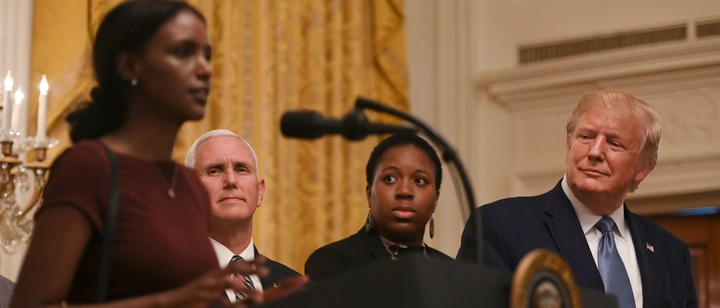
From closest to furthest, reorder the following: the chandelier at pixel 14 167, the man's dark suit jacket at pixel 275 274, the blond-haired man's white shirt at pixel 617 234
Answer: the man's dark suit jacket at pixel 275 274 < the blond-haired man's white shirt at pixel 617 234 < the chandelier at pixel 14 167

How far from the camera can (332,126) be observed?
212cm

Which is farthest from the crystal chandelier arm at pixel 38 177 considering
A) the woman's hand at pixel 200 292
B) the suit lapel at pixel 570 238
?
the woman's hand at pixel 200 292

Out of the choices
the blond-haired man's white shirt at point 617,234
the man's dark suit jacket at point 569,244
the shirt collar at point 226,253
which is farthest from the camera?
the blond-haired man's white shirt at point 617,234

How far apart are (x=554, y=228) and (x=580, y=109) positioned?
0.50 metres

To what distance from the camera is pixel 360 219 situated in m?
6.44

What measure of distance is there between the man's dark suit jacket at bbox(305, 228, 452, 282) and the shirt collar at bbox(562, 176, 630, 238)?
2.01 feet

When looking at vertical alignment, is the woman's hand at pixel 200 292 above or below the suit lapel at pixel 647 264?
above

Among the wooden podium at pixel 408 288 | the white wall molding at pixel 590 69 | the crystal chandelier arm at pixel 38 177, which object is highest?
the white wall molding at pixel 590 69

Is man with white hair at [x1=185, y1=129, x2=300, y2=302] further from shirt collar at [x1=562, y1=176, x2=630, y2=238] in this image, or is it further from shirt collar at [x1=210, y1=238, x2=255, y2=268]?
shirt collar at [x1=562, y1=176, x2=630, y2=238]

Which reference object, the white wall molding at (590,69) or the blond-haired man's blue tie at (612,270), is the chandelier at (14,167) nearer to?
the blond-haired man's blue tie at (612,270)

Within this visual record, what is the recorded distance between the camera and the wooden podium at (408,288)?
1.81 metres

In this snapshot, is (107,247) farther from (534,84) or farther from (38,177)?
(534,84)

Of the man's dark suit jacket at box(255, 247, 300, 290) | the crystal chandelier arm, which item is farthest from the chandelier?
the man's dark suit jacket at box(255, 247, 300, 290)

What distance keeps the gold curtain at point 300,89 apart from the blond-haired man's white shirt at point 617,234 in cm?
260
